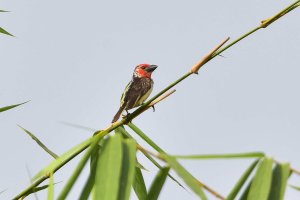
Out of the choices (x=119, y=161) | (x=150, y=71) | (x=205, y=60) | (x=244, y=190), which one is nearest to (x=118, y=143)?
(x=119, y=161)

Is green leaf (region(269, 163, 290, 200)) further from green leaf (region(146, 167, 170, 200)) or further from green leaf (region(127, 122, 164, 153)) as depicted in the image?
green leaf (region(127, 122, 164, 153))

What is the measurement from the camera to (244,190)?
7.50 ft

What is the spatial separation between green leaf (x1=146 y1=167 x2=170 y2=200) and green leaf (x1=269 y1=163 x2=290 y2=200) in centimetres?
38

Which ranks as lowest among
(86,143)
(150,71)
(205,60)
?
(150,71)

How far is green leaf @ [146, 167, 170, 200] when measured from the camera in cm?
239

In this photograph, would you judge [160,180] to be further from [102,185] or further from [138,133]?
[138,133]

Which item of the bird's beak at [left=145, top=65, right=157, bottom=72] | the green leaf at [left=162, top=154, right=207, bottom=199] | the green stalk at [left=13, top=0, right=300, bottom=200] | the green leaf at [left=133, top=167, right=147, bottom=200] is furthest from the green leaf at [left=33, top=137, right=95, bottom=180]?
the bird's beak at [left=145, top=65, right=157, bottom=72]

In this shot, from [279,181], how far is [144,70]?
5.45 metres

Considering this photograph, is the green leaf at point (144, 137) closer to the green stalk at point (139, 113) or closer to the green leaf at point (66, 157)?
the green stalk at point (139, 113)

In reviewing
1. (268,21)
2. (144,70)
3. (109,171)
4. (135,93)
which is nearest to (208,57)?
(268,21)

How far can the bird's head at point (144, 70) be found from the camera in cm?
730

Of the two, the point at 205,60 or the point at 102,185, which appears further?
the point at 205,60

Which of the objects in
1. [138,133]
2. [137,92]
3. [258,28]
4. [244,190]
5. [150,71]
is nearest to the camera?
[244,190]

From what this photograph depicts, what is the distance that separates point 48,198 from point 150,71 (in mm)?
5394
